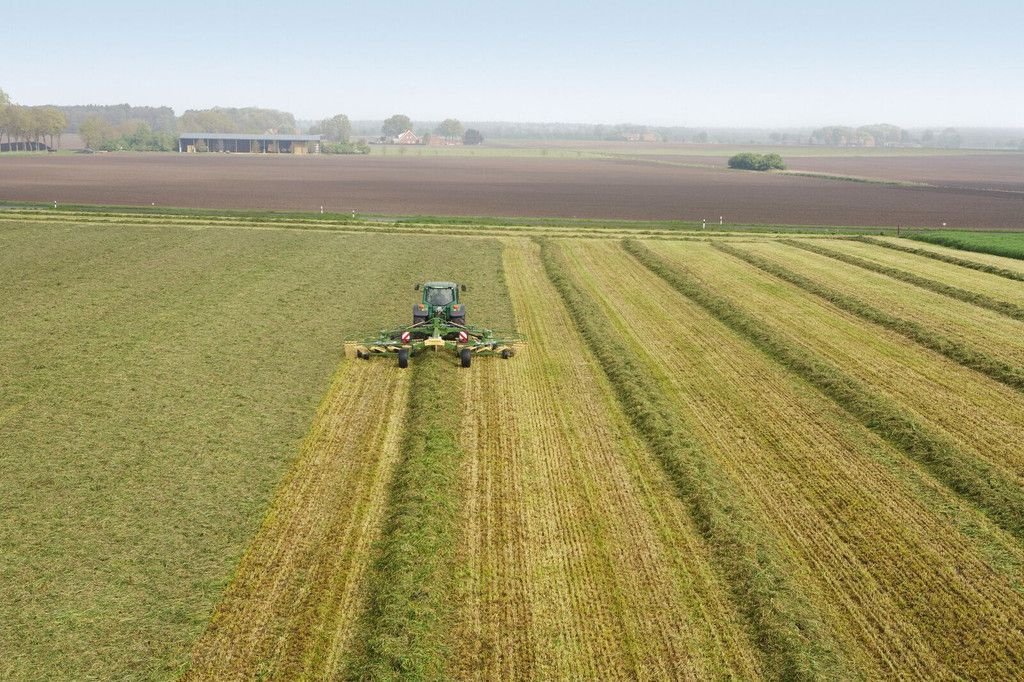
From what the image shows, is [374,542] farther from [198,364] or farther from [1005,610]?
[198,364]

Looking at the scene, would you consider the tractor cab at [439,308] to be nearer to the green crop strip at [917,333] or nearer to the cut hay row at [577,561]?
the cut hay row at [577,561]

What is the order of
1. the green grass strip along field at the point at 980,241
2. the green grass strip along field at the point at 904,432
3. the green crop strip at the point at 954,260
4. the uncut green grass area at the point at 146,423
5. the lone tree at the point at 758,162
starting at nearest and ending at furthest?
the uncut green grass area at the point at 146,423, the green grass strip along field at the point at 904,432, the green crop strip at the point at 954,260, the green grass strip along field at the point at 980,241, the lone tree at the point at 758,162

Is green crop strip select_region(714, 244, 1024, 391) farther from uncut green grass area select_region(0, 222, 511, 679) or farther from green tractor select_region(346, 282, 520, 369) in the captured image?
uncut green grass area select_region(0, 222, 511, 679)

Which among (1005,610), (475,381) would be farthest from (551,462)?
(1005,610)

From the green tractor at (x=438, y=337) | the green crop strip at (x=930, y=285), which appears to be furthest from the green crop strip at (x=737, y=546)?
the green crop strip at (x=930, y=285)

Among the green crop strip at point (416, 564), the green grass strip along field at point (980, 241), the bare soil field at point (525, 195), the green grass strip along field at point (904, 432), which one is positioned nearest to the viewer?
the green crop strip at point (416, 564)

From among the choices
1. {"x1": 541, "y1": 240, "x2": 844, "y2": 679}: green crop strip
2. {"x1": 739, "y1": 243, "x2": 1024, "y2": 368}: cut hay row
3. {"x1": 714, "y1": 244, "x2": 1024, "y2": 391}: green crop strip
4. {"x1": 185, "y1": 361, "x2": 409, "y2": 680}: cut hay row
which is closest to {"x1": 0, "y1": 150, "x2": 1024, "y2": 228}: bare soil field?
{"x1": 739, "y1": 243, "x2": 1024, "y2": 368}: cut hay row
